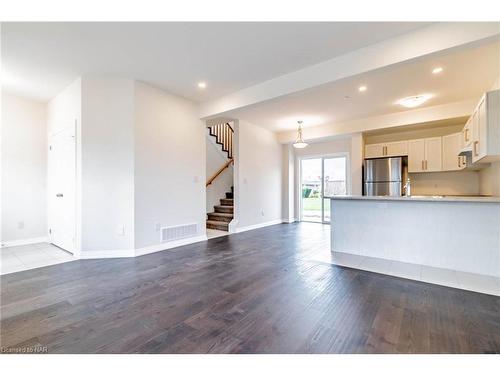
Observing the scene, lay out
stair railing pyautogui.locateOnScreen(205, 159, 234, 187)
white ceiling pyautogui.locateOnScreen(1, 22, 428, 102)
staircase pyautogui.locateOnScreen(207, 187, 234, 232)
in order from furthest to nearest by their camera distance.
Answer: stair railing pyautogui.locateOnScreen(205, 159, 234, 187) < staircase pyautogui.locateOnScreen(207, 187, 234, 232) < white ceiling pyautogui.locateOnScreen(1, 22, 428, 102)

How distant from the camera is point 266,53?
10.2ft

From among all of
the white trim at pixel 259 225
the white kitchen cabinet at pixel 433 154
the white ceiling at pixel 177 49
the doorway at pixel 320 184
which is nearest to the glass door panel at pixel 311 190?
the doorway at pixel 320 184

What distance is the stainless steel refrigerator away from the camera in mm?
5496

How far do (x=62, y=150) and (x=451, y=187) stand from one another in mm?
8391

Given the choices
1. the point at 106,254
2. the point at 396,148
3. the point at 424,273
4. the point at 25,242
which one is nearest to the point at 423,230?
the point at 424,273

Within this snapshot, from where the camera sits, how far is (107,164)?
150 inches

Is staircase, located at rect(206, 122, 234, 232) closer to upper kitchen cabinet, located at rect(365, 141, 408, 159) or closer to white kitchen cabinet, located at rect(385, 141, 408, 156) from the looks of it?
upper kitchen cabinet, located at rect(365, 141, 408, 159)

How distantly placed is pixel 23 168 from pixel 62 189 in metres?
1.31

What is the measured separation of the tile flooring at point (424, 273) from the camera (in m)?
2.66

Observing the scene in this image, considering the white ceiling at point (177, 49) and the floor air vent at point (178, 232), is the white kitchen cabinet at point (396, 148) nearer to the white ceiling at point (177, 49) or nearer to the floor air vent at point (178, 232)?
the white ceiling at point (177, 49)

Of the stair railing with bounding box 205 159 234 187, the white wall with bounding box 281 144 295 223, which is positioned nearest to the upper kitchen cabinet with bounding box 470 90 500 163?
the white wall with bounding box 281 144 295 223

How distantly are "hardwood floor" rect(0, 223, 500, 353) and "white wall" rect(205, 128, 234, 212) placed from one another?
3.80m

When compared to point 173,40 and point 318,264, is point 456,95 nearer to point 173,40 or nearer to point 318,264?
point 318,264
